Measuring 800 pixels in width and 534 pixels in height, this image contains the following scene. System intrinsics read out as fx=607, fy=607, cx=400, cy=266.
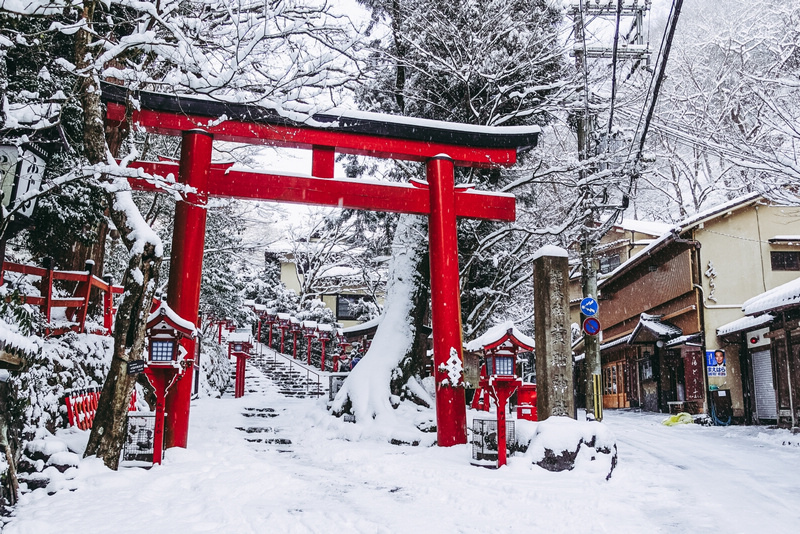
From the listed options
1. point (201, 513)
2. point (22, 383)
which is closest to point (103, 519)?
point (201, 513)

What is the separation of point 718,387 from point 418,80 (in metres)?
14.6

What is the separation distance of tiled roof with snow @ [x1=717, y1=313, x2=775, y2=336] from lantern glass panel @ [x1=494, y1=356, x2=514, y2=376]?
11875 mm

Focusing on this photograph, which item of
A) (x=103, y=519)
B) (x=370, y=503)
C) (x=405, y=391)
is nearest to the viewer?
(x=103, y=519)

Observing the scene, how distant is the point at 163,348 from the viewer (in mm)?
9164

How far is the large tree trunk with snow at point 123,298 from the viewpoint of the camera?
8.08 m

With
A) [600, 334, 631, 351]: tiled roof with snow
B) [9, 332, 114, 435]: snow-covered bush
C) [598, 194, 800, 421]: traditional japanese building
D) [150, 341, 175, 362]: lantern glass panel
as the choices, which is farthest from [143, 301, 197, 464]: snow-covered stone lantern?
[600, 334, 631, 351]: tiled roof with snow

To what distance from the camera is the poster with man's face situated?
2112 centimetres

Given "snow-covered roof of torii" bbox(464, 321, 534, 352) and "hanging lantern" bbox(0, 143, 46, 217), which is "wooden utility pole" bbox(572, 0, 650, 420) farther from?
"hanging lantern" bbox(0, 143, 46, 217)

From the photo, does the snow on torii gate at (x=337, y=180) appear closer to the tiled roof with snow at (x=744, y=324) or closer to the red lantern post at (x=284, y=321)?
the tiled roof with snow at (x=744, y=324)

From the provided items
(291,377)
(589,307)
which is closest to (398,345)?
(589,307)

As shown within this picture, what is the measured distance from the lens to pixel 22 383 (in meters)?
7.64

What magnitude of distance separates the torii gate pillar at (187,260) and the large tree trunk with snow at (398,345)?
15.3 ft

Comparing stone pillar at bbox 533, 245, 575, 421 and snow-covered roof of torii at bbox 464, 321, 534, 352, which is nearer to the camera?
snow-covered roof of torii at bbox 464, 321, 534, 352

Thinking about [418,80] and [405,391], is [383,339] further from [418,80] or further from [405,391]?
[418,80]
